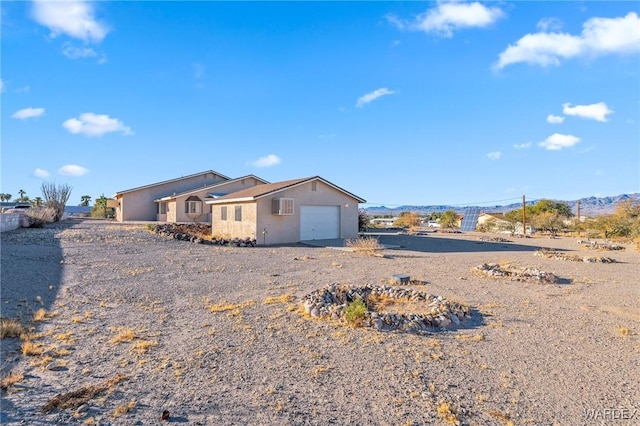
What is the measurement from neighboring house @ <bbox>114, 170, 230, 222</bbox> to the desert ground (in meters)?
Answer: 28.3

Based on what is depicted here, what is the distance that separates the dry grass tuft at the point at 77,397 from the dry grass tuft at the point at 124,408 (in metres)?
0.37

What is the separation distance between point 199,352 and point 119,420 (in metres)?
1.45

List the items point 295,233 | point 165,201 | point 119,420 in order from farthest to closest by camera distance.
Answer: point 165,201 < point 295,233 < point 119,420

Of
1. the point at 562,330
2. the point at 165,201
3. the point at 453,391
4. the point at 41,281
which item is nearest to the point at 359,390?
the point at 453,391

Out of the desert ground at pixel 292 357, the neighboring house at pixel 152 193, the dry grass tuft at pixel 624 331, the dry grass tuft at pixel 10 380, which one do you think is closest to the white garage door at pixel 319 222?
the desert ground at pixel 292 357

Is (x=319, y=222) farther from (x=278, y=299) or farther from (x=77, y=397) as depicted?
(x=77, y=397)

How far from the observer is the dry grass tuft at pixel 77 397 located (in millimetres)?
3191

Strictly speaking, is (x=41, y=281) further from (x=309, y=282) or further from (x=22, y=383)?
(x=309, y=282)

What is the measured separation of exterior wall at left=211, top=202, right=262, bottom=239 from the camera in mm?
18125

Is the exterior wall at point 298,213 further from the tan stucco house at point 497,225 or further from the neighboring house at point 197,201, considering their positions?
the tan stucco house at point 497,225

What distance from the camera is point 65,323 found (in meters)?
5.41

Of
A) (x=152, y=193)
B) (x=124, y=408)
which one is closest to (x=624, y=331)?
(x=124, y=408)

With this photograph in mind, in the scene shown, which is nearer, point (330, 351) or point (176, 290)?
point (330, 351)

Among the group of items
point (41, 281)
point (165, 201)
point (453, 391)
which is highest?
point (165, 201)
